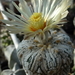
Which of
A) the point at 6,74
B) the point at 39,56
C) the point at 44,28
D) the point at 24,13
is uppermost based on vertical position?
the point at 24,13

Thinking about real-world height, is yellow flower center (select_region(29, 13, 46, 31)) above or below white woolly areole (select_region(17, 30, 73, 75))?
above

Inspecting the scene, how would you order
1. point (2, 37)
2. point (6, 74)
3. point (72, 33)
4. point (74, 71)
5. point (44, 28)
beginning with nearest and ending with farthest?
point (44, 28) → point (6, 74) → point (74, 71) → point (2, 37) → point (72, 33)

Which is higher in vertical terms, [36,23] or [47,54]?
[36,23]

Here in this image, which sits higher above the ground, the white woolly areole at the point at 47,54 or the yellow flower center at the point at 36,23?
the yellow flower center at the point at 36,23

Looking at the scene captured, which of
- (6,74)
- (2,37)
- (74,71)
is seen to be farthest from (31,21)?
(2,37)

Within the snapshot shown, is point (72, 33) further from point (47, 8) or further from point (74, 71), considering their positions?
point (47, 8)
